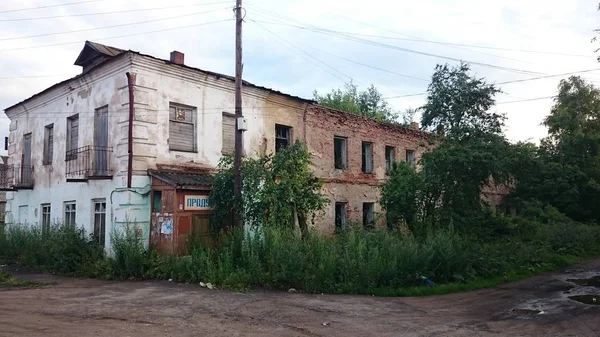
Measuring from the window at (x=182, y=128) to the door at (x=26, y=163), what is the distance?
8750mm

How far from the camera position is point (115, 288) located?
12.2m

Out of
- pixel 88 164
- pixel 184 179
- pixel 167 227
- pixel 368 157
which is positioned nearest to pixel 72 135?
pixel 88 164

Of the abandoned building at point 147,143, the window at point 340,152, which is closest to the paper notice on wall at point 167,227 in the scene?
the abandoned building at point 147,143

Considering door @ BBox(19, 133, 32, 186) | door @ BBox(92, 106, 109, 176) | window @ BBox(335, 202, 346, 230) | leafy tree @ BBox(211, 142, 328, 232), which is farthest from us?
window @ BBox(335, 202, 346, 230)

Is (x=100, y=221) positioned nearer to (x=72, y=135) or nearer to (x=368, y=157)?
(x=72, y=135)

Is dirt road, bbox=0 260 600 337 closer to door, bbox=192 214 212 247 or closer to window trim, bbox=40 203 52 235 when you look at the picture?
door, bbox=192 214 212 247

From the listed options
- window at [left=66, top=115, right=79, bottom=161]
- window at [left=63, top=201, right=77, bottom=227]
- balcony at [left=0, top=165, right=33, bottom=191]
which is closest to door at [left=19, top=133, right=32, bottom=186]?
balcony at [left=0, top=165, right=33, bottom=191]

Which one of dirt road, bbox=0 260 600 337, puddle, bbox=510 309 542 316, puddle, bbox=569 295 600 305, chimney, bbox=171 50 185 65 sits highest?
chimney, bbox=171 50 185 65

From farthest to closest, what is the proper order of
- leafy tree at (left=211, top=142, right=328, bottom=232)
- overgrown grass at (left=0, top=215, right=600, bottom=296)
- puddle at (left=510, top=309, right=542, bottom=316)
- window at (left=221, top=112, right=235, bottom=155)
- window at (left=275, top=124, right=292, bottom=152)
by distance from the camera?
1. window at (left=275, top=124, right=292, bottom=152)
2. window at (left=221, top=112, right=235, bottom=155)
3. leafy tree at (left=211, top=142, right=328, bottom=232)
4. overgrown grass at (left=0, top=215, right=600, bottom=296)
5. puddle at (left=510, top=309, right=542, bottom=316)

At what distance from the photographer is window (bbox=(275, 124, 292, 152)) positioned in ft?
66.3

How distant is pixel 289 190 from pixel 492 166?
7.91 metres

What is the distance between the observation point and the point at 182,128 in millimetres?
16562

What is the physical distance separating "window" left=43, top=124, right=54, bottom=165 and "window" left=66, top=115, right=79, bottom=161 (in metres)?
1.67

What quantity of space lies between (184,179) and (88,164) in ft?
13.5
